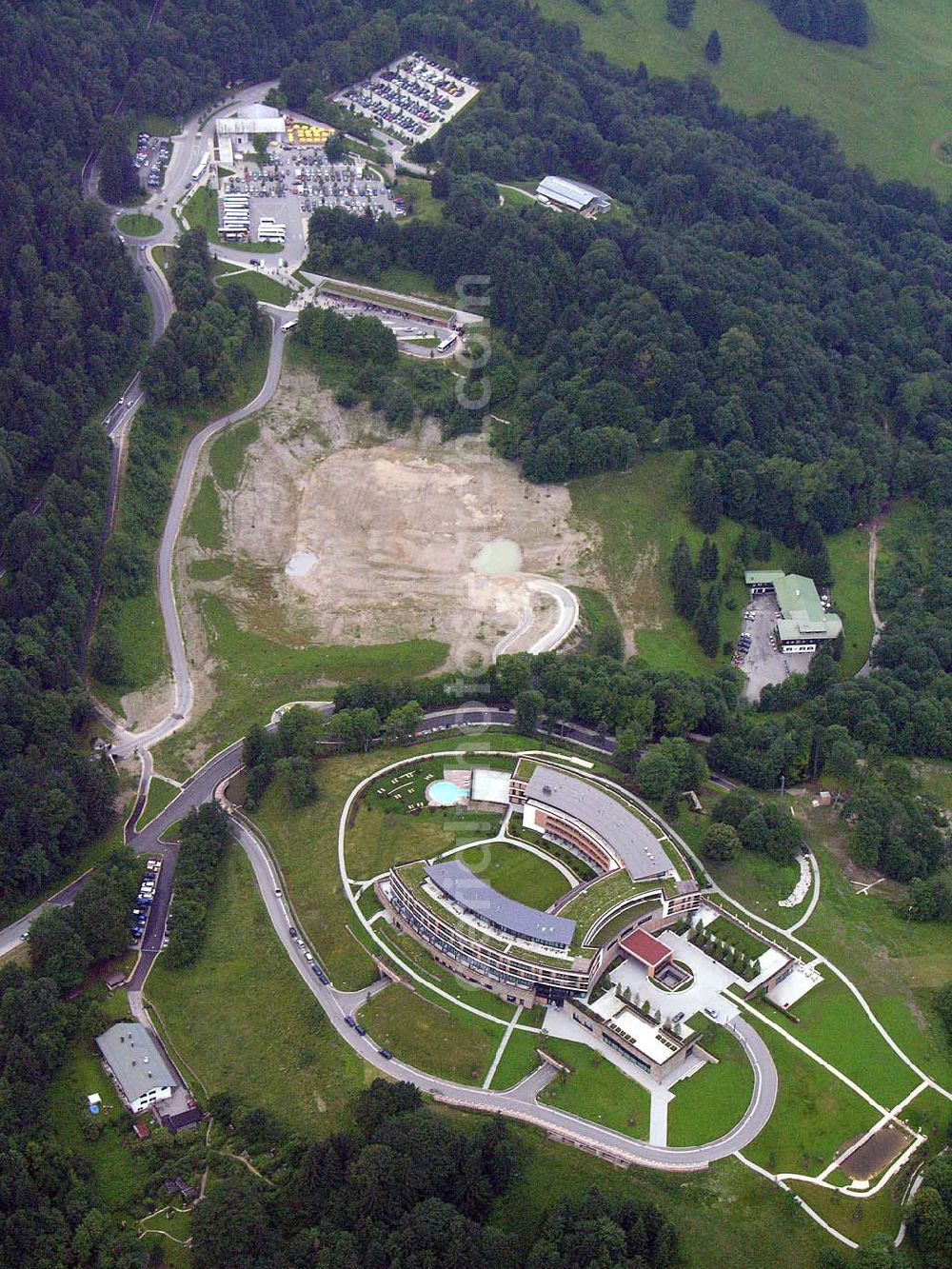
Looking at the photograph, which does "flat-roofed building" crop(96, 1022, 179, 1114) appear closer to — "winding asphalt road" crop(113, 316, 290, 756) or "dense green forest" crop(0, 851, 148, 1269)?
"dense green forest" crop(0, 851, 148, 1269)

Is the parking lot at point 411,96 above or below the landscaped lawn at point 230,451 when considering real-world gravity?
above

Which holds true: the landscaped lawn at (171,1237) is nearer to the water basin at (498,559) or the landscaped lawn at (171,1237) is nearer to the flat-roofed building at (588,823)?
the flat-roofed building at (588,823)

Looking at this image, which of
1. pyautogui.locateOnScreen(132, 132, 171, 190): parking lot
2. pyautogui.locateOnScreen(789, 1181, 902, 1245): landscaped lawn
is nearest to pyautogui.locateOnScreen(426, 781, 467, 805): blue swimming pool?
pyautogui.locateOnScreen(789, 1181, 902, 1245): landscaped lawn

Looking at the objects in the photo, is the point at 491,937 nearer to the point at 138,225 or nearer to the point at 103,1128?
the point at 103,1128

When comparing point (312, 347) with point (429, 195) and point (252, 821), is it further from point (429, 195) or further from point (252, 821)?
point (252, 821)

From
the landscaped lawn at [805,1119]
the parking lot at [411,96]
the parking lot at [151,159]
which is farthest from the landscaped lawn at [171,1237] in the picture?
the parking lot at [411,96]

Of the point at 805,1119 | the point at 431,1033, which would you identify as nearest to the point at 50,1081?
the point at 431,1033

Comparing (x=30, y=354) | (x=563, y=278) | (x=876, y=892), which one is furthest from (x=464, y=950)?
(x=563, y=278)
